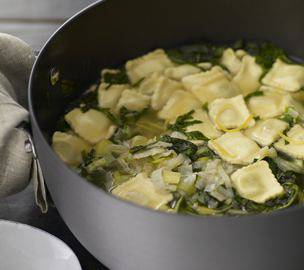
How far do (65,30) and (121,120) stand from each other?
20 centimetres

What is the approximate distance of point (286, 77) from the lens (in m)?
1.39

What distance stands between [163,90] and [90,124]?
0.17 meters

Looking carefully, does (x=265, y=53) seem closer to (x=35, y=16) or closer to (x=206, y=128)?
(x=206, y=128)

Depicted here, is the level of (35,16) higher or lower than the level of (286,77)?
lower

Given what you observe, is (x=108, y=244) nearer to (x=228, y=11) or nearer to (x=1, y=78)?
(x=1, y=78)

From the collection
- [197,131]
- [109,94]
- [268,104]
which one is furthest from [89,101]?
[268,104]

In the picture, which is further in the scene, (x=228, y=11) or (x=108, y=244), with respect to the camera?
(x=228, y=11)

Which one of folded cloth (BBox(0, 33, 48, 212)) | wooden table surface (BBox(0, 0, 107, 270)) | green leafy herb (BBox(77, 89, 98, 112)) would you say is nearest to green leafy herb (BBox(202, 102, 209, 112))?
green leafy herb (BBox(77, 89, 98, 112))

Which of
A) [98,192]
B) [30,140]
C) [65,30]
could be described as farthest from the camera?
[65,30]

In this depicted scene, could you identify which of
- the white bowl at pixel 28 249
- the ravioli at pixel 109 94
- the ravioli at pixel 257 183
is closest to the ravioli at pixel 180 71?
the ravioli at pixel 109 94

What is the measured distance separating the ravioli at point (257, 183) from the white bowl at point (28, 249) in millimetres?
296

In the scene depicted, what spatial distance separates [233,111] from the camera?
4.29ft

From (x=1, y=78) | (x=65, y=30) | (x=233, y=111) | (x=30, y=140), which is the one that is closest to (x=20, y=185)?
(x=30, y=140)

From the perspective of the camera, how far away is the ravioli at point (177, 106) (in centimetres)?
132
